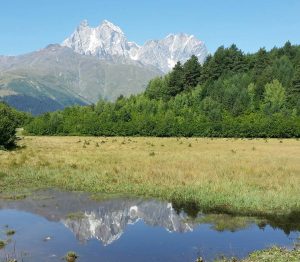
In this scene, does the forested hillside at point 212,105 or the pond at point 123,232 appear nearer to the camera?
the pond at point 123,232

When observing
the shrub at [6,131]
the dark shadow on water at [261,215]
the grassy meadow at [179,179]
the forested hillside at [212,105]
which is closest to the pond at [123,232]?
the dark shadow on water at [261,215]

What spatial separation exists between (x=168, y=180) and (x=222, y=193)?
633cm

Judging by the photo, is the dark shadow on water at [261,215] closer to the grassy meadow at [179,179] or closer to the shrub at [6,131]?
the grassy meadow at [179,179]

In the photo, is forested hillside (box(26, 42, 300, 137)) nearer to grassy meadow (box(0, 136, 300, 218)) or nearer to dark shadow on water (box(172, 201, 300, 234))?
grassy meadow (box(0, 136, 300, 218))

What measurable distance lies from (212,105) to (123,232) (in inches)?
4291

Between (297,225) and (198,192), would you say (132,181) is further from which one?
(297,225)

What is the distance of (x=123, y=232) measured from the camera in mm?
25047

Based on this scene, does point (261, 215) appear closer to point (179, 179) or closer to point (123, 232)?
point (123, 232)

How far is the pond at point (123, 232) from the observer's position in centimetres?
2091

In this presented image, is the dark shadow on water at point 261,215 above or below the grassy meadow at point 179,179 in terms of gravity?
below

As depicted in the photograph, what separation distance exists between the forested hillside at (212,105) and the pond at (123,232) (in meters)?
80.3

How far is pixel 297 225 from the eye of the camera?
26.1 meters

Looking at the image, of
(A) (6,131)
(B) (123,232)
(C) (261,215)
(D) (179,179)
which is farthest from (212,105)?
(B) (123,232)

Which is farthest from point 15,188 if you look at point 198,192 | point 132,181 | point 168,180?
point 198,192
